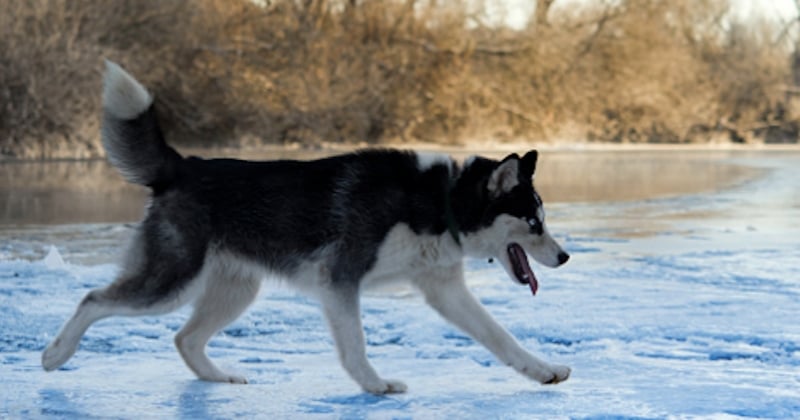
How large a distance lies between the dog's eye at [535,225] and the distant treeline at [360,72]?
15769mm

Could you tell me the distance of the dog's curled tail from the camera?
4504mm

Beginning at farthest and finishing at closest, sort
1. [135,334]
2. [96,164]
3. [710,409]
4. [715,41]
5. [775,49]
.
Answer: [775,49] → [715,41] → [96,164] → [135,334] → [710,409]

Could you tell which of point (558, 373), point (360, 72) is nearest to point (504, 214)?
point (558, 373)

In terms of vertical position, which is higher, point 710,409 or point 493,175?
point 493,175

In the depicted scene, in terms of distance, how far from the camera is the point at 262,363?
4.79 meters

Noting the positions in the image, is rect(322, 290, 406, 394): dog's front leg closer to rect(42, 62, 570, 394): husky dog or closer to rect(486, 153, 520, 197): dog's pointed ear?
rect(42, 62, 570, 394): husky dog

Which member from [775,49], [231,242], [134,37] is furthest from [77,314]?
[775,49]

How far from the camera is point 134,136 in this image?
4.53m

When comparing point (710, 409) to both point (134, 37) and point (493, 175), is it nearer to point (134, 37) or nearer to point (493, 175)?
point (493, 175)

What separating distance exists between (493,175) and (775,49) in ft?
112

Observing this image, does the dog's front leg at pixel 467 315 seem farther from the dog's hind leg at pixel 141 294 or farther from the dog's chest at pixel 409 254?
the dog's hind leg at pixel 141 294

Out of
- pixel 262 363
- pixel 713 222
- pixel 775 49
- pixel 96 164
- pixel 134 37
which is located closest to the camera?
pixel 262 363

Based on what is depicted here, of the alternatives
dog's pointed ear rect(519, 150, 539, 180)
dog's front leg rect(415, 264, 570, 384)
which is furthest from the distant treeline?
dog's pointed ear rect(519, 150, 539, 180)

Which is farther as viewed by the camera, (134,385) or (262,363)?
(262,363)
